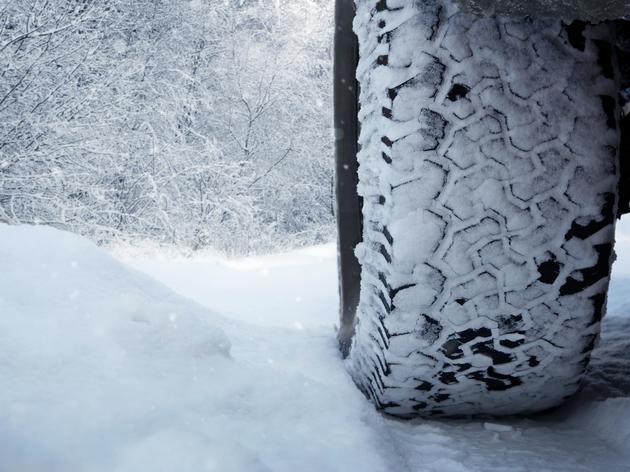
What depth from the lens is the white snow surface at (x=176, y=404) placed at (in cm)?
57

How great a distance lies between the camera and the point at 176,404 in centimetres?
67

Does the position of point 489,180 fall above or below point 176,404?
above

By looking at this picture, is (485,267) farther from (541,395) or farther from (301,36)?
(301,36)

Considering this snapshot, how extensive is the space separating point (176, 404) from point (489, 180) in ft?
1.85

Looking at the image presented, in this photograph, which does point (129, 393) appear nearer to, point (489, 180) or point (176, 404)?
point (176, 404)

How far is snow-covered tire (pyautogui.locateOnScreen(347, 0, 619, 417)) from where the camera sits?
0.77 m

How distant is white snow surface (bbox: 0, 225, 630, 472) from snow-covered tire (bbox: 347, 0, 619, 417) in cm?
16

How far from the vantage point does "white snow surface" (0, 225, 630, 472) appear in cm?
57

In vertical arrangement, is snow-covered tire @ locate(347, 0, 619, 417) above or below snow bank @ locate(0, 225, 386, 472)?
above

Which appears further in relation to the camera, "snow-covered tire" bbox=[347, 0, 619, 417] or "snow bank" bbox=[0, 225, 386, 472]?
"snow-covered tire" bbox=[347, 0, 619, 417]

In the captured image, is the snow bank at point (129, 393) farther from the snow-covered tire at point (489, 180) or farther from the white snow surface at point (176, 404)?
the snow-covered tire at point (489, 180)

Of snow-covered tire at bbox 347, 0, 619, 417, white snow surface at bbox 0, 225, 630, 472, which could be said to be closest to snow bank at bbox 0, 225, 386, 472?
white snow surface at bbox 0, 225, 630, 472

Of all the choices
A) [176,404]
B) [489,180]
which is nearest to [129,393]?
[176,404]

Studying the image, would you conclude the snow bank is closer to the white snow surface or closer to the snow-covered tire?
the white snow surface
